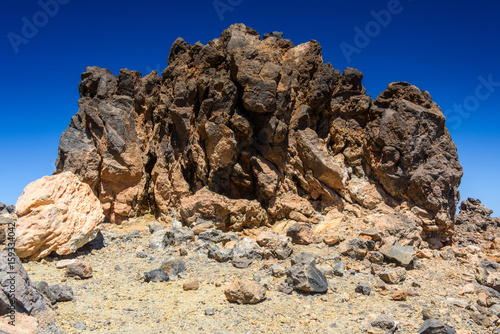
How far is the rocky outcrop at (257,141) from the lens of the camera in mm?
12172

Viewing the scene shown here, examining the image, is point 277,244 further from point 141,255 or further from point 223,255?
point 141,255

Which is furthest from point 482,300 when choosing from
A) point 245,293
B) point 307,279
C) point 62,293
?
point 62,293

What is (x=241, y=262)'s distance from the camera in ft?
30.8

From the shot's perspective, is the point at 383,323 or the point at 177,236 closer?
the point at 383,323

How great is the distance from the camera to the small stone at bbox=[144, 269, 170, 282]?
8.66 meters

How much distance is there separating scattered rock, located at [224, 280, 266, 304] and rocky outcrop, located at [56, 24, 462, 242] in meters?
4.38

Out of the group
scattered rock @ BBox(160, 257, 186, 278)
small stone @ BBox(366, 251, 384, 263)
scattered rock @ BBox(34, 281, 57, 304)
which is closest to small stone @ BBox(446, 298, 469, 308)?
small stone @ BBox(366, 251, 384, 263)

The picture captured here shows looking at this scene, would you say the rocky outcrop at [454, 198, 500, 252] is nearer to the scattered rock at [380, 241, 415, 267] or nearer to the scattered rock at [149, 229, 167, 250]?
the scattered rock at [380, 241, 415, 267]

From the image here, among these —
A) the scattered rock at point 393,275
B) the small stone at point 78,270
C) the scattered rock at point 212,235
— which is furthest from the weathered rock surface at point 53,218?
the scattered rock at point 393,275

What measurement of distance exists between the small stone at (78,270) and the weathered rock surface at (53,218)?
1469 millimetres

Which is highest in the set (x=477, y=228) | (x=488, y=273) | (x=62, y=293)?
(x=477, y=228)

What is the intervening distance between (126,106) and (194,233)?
6.44 meters

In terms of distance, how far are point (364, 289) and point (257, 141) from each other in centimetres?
658

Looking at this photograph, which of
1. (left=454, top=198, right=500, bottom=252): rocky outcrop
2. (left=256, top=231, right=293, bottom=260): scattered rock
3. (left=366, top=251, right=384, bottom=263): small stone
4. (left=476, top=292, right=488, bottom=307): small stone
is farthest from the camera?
(left=454, top=198, right=500, bottom=252): rocky outcrop
